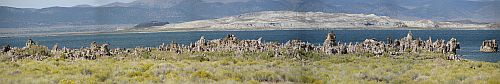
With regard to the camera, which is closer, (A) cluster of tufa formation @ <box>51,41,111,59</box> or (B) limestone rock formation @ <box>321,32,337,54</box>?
(A) cluster of tufa formation @ <box>51,41,111,59</box>

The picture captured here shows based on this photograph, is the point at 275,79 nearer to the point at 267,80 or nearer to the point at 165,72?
the point at 267,80

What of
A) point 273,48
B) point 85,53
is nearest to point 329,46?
point 273,48

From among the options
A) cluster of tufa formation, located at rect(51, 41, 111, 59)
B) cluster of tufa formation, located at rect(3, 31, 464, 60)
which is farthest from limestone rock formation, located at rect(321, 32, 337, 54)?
cluster of tufa formation, located at rect(51, 41, 111, 59)

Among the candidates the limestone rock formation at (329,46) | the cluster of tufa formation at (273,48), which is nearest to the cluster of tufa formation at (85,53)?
the cluster of tufa formation at (273,48)

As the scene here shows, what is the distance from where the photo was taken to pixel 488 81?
964 inches

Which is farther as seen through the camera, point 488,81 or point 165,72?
point 165,72

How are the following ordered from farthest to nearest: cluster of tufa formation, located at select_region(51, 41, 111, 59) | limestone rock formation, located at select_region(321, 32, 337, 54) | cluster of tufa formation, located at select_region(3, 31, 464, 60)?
limestone rock formation, located at select_region(321, 32, 337, 54) < cluster of tufa formation, located at select_region(3, 31, 464, 60) < cluster of tufa formation, located at select_region(51, 41, 111, 59)

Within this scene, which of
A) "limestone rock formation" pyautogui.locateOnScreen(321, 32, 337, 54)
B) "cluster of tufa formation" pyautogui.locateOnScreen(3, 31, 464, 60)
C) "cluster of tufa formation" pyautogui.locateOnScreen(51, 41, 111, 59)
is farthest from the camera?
"limestone rock formation" pyautogui.locateOnScreen(321, 32, 337, 54)

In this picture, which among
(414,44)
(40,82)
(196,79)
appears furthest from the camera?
(414,44)

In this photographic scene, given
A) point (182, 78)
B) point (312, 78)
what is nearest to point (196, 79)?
point (182, 78)

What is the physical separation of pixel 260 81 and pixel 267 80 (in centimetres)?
57

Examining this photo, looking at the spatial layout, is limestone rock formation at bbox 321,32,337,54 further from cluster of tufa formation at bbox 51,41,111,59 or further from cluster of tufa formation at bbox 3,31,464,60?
cluster of tufa formation at bbox 51,41,111,59

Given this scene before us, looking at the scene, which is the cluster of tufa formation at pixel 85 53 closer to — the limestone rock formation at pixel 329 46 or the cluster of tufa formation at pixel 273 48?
the cluster of tufa formation at pixel 273 48

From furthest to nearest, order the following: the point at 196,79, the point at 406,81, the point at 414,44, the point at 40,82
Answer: the point at 414,44, the point at 406,81, the point at 196,79, the point at 40,82
